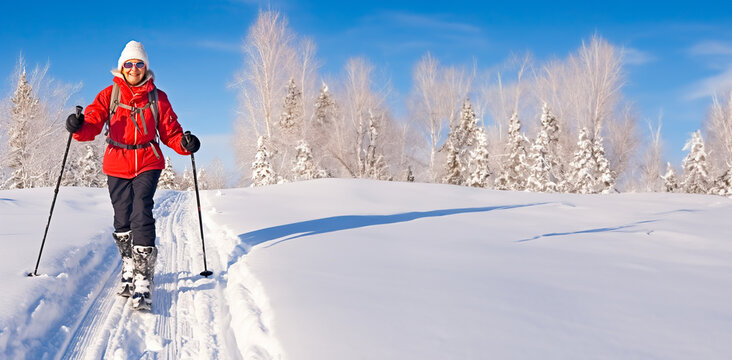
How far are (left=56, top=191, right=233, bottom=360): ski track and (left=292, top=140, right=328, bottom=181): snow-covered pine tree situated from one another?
85.4 ft

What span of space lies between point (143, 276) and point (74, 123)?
50.4 inches

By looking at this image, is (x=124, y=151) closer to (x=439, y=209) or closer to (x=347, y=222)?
(x=347, y=222)

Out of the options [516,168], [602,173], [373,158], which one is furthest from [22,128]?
[602,173]

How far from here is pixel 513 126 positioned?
35.5 m

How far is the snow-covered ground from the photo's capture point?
2.45 metres

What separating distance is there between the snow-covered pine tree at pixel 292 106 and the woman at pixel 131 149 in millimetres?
24988

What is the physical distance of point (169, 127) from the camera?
376 centimetres

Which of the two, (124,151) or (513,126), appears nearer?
(124,151)

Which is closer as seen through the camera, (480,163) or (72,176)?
(72,176)

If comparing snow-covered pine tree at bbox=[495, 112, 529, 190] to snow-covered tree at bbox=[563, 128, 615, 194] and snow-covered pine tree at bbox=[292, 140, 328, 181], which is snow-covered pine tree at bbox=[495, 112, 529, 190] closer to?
snow-covered tree at bbox=[563, 128, 615, 194]

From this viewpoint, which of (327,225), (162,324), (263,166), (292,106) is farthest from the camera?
(292,106)

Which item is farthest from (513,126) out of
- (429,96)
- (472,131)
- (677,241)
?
(677,241)

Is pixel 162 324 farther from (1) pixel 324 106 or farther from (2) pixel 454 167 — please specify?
(2) pixel 454 167

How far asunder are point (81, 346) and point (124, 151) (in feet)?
5.05
